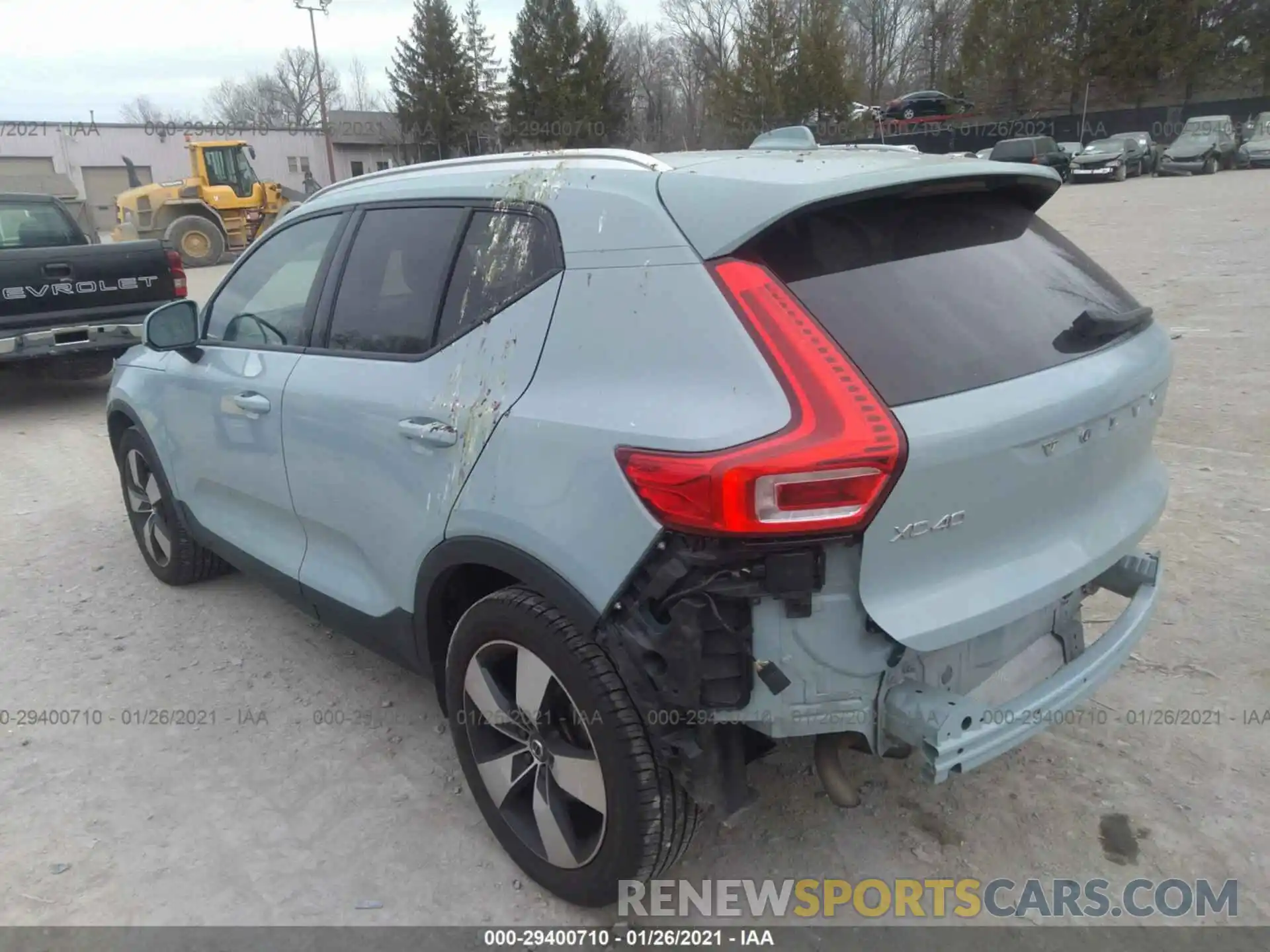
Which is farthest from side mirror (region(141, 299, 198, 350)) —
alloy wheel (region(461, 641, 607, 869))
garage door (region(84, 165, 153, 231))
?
garage door (region(84, 165, 153, 231))

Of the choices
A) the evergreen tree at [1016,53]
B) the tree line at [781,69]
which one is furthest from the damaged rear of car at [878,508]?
the evergreen tree at [1016,53]

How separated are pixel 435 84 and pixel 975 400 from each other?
57.3 meters

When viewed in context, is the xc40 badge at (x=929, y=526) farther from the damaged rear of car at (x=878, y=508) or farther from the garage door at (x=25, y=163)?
the garage door at (x=25, y=163)

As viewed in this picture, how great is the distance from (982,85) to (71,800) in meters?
50.8

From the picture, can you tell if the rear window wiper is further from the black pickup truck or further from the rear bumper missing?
the black pickup truck

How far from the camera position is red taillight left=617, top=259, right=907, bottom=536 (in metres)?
1.84

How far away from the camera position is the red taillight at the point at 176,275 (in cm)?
850

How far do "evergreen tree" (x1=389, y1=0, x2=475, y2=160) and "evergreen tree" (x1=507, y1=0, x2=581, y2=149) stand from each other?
4.27 metres

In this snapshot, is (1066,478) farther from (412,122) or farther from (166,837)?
(412,122)

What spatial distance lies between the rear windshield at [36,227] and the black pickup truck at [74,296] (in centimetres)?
1

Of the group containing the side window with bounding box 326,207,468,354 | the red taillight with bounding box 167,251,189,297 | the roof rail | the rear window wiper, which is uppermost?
the roof rail

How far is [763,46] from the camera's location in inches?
1786

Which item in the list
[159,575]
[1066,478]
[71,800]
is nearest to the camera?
[1066,478]

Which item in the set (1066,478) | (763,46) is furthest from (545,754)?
(763,46)
